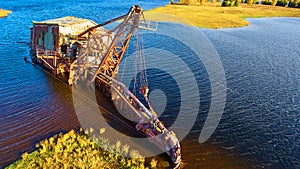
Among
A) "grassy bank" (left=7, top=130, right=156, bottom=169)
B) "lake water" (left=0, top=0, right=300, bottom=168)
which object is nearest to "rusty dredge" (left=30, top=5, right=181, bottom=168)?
"lake water" (left=0, top=0, right=300, bottom=168)

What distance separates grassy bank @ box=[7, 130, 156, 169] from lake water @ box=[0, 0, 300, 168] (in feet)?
4.71

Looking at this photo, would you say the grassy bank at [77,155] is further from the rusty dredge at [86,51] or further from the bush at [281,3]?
the bush at [281,3]

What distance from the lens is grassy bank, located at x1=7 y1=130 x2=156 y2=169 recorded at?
739 inches

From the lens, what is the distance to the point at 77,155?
778 inches

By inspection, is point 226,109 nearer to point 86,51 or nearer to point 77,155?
point 77,155

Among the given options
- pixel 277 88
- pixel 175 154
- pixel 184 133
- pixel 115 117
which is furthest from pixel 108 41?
pixel 277 88

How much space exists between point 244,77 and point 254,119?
38.2ft

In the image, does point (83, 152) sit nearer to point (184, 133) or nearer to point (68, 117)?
point (68, 117)

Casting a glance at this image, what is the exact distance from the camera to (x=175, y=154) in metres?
19.5

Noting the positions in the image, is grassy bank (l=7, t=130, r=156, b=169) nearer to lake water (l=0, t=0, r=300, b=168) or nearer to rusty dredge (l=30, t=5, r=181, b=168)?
lake water (l=0, t=0, r=300, b=168)

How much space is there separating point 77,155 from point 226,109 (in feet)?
55.4

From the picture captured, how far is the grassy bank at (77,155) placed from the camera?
18.8 metres

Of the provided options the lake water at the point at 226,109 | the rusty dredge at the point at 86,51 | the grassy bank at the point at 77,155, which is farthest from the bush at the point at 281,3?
the grassy bank at the point at 77,155

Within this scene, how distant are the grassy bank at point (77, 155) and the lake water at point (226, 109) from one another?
56.5 inches
